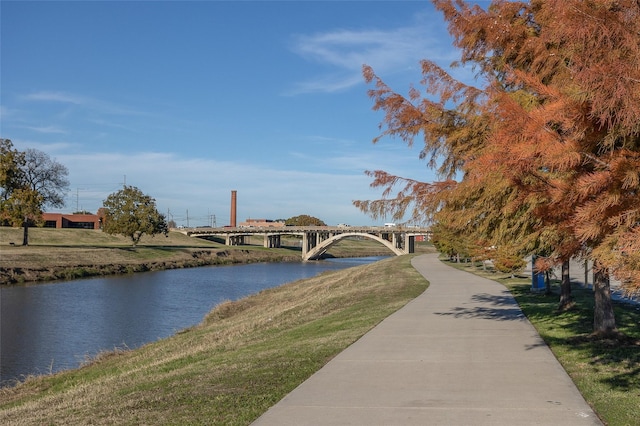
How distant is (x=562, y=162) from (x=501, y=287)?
1983 cm

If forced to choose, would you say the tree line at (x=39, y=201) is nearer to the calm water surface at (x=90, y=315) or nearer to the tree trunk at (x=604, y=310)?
the calm water surface at (x=90, y=315)

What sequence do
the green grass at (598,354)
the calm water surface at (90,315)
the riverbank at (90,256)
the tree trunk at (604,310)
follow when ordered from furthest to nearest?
the riverbank at (90,256)
the calm water surface at (90,315)
the tree trunk at (604,310)
the green grass at (598,354)

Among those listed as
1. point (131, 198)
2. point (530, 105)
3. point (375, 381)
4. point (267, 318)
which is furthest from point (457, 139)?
point (131, 198)

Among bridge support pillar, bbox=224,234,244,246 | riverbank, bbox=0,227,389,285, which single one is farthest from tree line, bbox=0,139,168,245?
bridge support pillar, bbox=224,234,244,246

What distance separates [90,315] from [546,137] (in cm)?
2546

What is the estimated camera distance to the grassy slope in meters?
7.43

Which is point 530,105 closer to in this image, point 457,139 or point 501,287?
point 457,139

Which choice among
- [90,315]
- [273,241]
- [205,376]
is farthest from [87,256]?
[273,241]

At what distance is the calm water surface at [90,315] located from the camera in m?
19.1

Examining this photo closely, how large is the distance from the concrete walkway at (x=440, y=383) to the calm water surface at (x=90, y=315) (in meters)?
9.90

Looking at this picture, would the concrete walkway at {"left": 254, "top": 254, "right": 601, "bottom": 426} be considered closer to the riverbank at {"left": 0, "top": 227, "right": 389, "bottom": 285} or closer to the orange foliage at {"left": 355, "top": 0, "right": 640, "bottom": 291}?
the orange foliage at {"left": 355, "top": 0, "right": 640, "bottom": 291}

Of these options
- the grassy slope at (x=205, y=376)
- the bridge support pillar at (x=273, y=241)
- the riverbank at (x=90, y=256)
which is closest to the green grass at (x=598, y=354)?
the grassy slope at (x=205, y=376)

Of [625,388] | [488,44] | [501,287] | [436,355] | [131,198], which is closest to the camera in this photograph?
[625,388]

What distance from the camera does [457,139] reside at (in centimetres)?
1033
